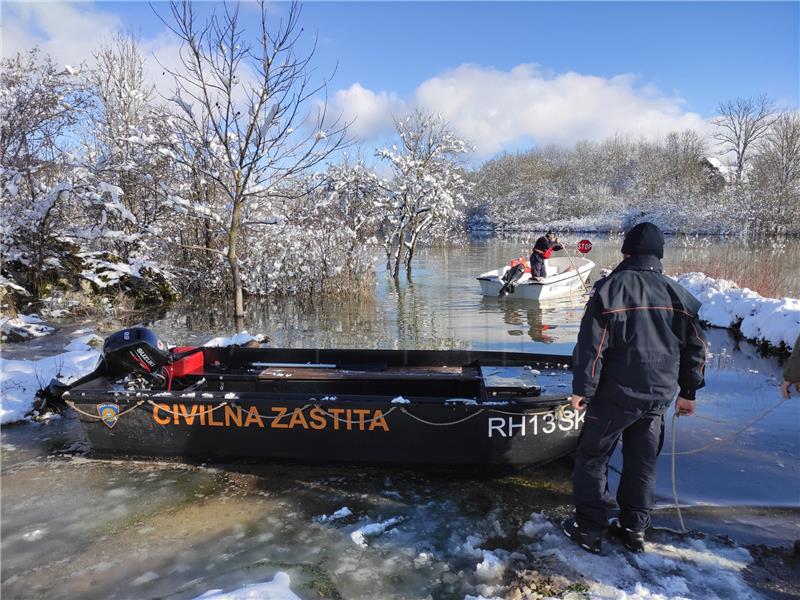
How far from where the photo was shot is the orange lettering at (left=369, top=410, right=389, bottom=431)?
4.49m

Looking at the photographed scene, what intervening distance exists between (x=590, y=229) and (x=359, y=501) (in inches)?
2123

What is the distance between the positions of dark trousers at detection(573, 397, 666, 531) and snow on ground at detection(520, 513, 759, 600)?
0.66 ft

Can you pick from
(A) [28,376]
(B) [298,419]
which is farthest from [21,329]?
(B) [298,419]

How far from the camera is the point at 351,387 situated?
18.8 ft

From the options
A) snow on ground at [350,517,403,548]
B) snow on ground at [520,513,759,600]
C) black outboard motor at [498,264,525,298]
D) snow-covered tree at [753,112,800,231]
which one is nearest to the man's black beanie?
snow on ground at [520,513,759,600]

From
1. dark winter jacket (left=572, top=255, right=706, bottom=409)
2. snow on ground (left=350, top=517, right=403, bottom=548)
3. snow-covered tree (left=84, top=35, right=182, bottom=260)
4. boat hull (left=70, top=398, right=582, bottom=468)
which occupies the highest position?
snow-covered tree (left=84, top=35, right=182, bottom=260)

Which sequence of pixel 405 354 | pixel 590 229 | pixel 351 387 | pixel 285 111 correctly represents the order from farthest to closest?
pixel 590 229, pixel 285 111, pixel 405 354, pixel 351 387

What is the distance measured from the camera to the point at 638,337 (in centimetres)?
319

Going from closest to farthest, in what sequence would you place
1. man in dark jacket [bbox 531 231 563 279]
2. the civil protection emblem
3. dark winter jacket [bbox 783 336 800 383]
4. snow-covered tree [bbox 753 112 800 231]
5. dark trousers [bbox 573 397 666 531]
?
dark winter jacket [bbox 783 336 800 383] → dark trousers [bbox 573 397 666 531] → the civil protection emblem → man in dark jacket [bbox 531 231 563 279] → snow-covered tree [bbox 753 112 800 231]

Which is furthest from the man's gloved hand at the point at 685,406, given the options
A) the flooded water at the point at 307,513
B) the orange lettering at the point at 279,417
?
the orange lettering at the point at 279,417

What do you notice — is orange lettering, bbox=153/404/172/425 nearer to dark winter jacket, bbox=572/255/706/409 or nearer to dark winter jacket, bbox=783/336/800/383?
dark winter jacket, bbox=572/255/706/409

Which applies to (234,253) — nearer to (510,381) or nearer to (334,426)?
(334,426)

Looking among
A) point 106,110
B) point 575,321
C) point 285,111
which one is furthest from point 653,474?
point 106,110

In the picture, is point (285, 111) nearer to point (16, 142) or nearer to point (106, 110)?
point (16, 142)
